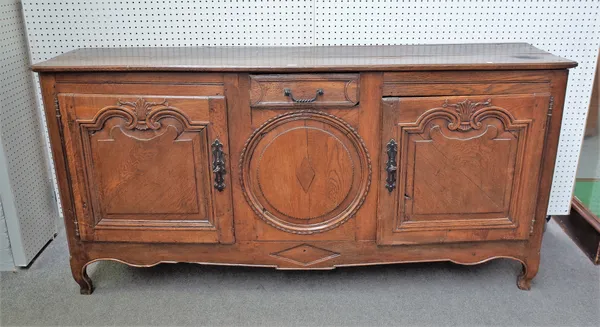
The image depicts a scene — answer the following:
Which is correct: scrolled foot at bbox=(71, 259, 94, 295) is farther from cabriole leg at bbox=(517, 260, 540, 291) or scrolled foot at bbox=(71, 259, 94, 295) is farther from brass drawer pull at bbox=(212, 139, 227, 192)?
cabriole leg at bbox=(517, 260, 540, 291)

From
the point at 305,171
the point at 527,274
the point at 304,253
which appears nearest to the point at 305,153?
the point at 305,171

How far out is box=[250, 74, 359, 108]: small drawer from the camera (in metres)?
2.04

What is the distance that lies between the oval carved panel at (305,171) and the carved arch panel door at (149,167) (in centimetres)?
13

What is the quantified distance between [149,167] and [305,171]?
2.06 feet

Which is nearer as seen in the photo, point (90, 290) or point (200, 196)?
point (200, 196)

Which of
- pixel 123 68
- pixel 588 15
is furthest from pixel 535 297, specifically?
pixel 123 68

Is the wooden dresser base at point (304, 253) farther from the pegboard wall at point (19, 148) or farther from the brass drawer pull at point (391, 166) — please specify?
the pegboard wall at point (19, 148)

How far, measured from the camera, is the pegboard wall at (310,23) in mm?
2539

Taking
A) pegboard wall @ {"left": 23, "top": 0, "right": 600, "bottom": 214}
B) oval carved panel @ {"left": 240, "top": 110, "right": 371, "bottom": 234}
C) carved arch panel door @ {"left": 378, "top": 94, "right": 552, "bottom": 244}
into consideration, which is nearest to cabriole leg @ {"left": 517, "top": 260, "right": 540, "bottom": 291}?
carved arch panel door @ {"left": 378, "top": 94, "right": 552, "bottom": 244}

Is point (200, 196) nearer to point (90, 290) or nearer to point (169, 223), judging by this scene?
point (169, 223)

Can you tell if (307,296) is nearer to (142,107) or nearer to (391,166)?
(391,166)

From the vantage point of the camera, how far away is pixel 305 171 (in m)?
2.16

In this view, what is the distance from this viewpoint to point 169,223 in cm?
226

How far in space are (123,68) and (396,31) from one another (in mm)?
1280
